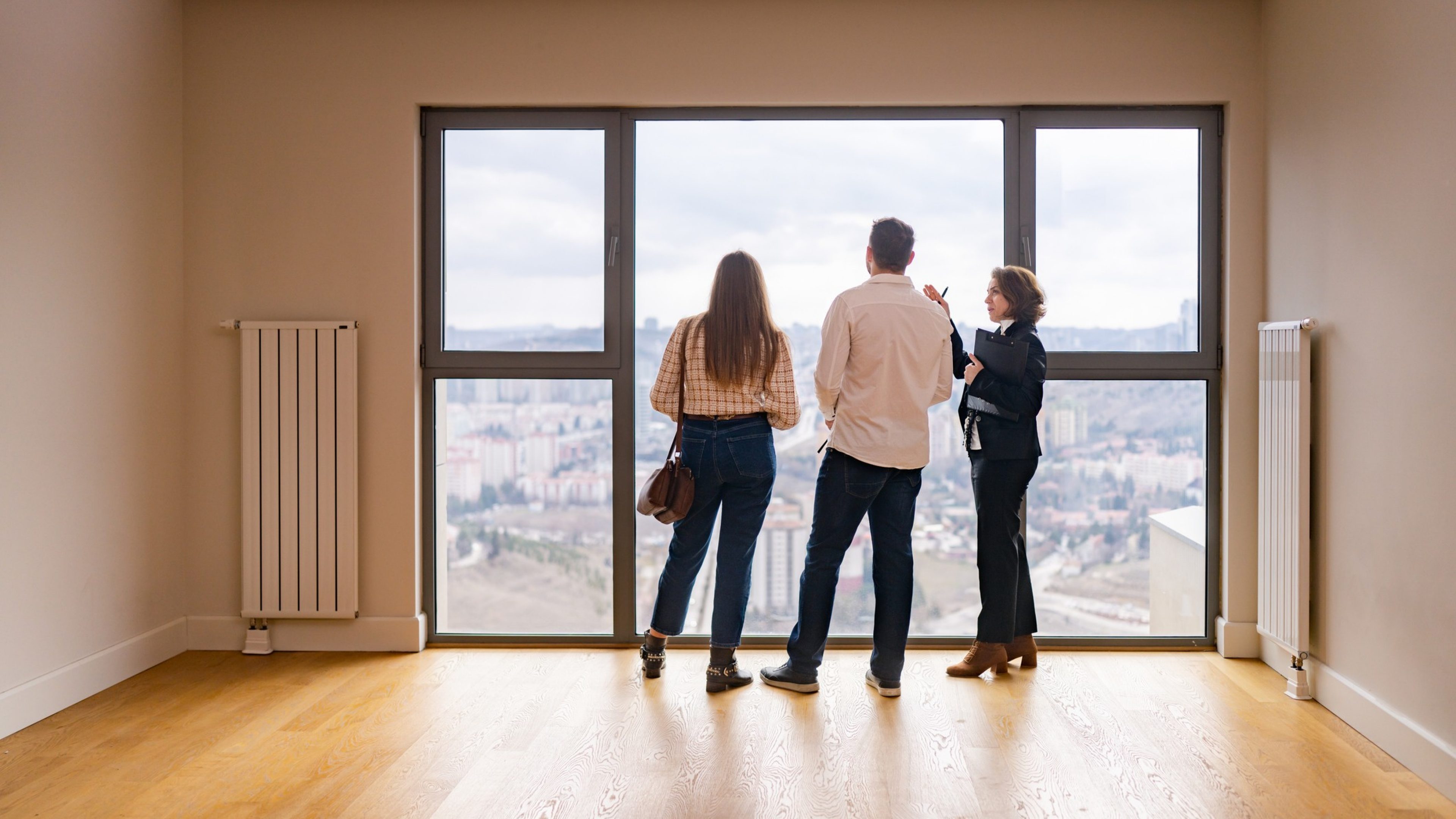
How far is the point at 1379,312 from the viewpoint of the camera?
8.11ft

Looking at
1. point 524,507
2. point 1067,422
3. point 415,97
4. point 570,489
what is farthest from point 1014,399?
point 415,97

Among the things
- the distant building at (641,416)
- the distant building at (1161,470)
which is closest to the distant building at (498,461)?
the distant building at (641,416)

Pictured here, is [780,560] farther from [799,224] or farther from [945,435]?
[799,224]

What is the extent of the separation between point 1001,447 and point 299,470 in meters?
2.55

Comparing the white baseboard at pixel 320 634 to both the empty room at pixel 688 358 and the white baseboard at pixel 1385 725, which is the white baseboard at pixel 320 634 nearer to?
the empty room at pixel 688 358

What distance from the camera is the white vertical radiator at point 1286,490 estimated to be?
2.76 metres

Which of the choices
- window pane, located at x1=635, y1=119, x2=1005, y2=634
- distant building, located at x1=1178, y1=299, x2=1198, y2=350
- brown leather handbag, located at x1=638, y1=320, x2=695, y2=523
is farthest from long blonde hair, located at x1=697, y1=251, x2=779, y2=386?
distant building, located at x1=1178, y1=299, x2=1198, y2=350

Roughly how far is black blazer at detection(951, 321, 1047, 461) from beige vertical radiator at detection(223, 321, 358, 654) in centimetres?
224

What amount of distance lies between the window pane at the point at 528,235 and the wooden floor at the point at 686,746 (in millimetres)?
1267

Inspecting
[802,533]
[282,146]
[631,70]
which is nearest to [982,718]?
[802,533]

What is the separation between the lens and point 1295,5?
9.68 ft

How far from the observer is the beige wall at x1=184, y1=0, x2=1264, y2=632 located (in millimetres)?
3199

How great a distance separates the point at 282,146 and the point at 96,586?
5.57ft

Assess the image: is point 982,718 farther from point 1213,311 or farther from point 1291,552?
point 1213,311
